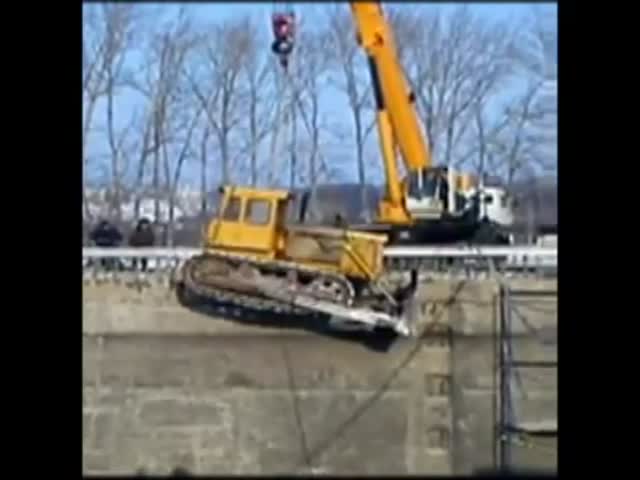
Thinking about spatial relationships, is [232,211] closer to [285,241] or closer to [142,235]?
[285,241]

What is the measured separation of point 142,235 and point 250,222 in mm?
608

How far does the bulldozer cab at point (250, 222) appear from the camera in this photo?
25.2 ft

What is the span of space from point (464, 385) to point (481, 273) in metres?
0.66

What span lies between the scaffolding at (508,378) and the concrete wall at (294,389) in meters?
0.11

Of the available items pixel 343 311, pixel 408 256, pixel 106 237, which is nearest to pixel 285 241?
pixel 343 311

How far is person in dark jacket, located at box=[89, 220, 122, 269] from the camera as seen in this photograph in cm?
715

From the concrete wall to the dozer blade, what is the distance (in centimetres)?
13

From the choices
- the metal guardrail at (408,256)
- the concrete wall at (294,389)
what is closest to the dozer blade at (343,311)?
the concrete wall at (294,389)

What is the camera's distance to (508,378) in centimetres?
752

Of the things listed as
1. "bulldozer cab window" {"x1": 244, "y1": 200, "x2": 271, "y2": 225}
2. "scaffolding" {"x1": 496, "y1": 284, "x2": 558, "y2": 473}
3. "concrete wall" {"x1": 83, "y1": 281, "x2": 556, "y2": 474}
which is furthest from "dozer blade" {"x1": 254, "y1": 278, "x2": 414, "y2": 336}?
"scaffolding" {"x1": 496, "y1": 284, "x2": 558, "y2": 473}

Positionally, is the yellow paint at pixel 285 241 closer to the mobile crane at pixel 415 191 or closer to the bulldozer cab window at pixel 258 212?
the bulldozer cab window at pixel 258 212

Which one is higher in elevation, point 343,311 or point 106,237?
point 106,237

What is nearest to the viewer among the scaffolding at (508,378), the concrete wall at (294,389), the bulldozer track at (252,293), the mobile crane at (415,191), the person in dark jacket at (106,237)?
the scaffolding at (508,378)
